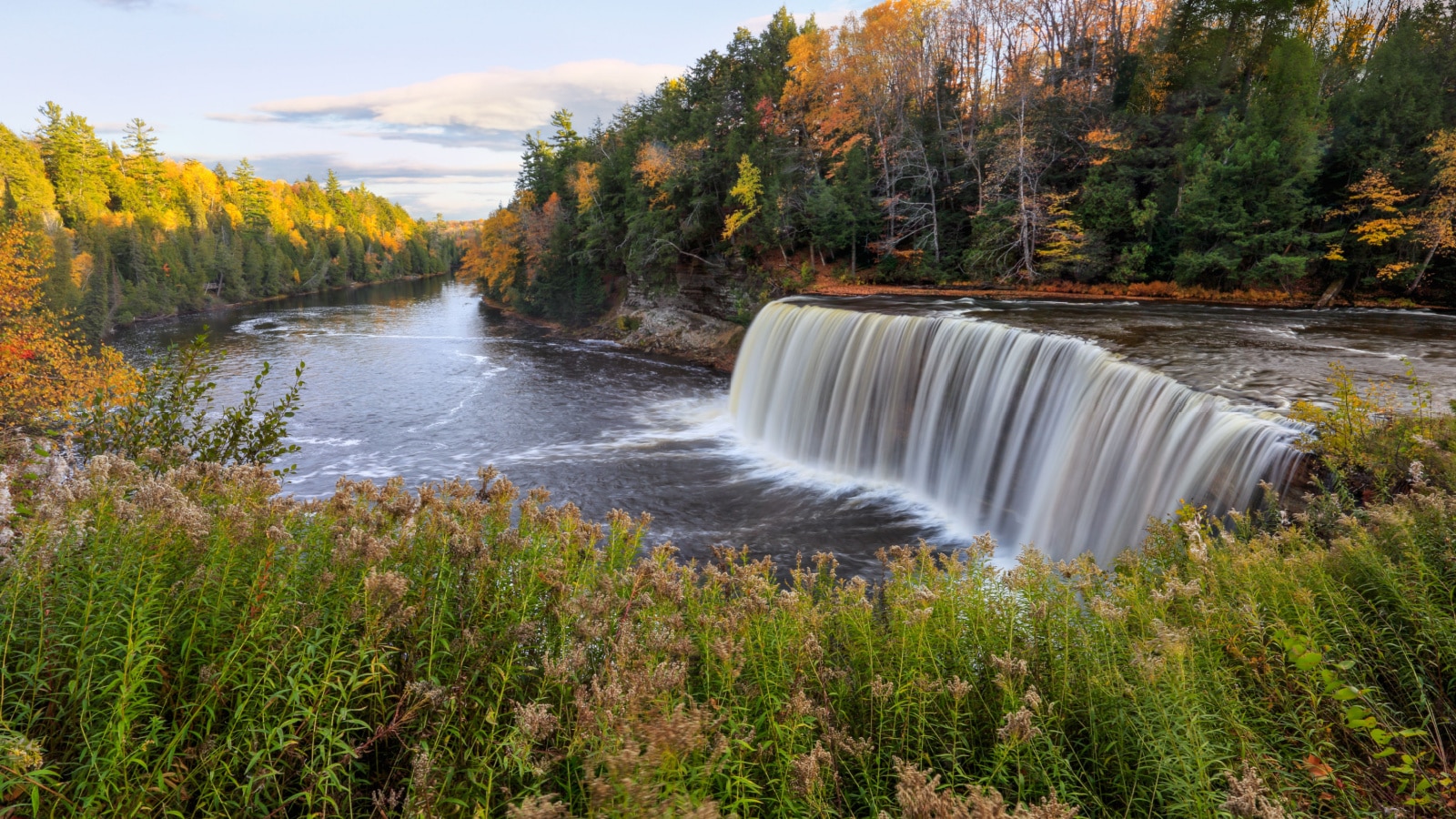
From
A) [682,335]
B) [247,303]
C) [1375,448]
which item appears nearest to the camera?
[1375,448]

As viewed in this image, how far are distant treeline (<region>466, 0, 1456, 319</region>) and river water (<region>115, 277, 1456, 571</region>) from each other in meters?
4.00

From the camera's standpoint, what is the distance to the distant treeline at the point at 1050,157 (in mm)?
20672

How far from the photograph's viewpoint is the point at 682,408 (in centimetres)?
2400

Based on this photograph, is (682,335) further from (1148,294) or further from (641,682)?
(641,682)

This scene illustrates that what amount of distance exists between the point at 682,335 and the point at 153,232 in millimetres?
58945

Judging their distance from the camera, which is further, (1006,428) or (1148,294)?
(1148,294)

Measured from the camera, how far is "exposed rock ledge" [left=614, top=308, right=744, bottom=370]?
30938 millimetres

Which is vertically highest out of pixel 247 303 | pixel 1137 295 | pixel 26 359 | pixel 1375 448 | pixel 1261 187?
pixel 1261 187

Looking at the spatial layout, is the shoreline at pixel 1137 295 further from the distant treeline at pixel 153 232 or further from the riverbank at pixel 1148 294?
the distant treeline at pixel 153 232

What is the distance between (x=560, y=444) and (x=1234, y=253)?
72.1 ft

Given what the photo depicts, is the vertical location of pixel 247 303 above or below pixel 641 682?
above

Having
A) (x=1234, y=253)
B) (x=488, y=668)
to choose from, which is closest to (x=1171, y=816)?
(x=488, y=668)

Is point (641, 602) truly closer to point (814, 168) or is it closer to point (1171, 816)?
point (1171, 816)

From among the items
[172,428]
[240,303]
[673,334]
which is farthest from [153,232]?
[172,428]
